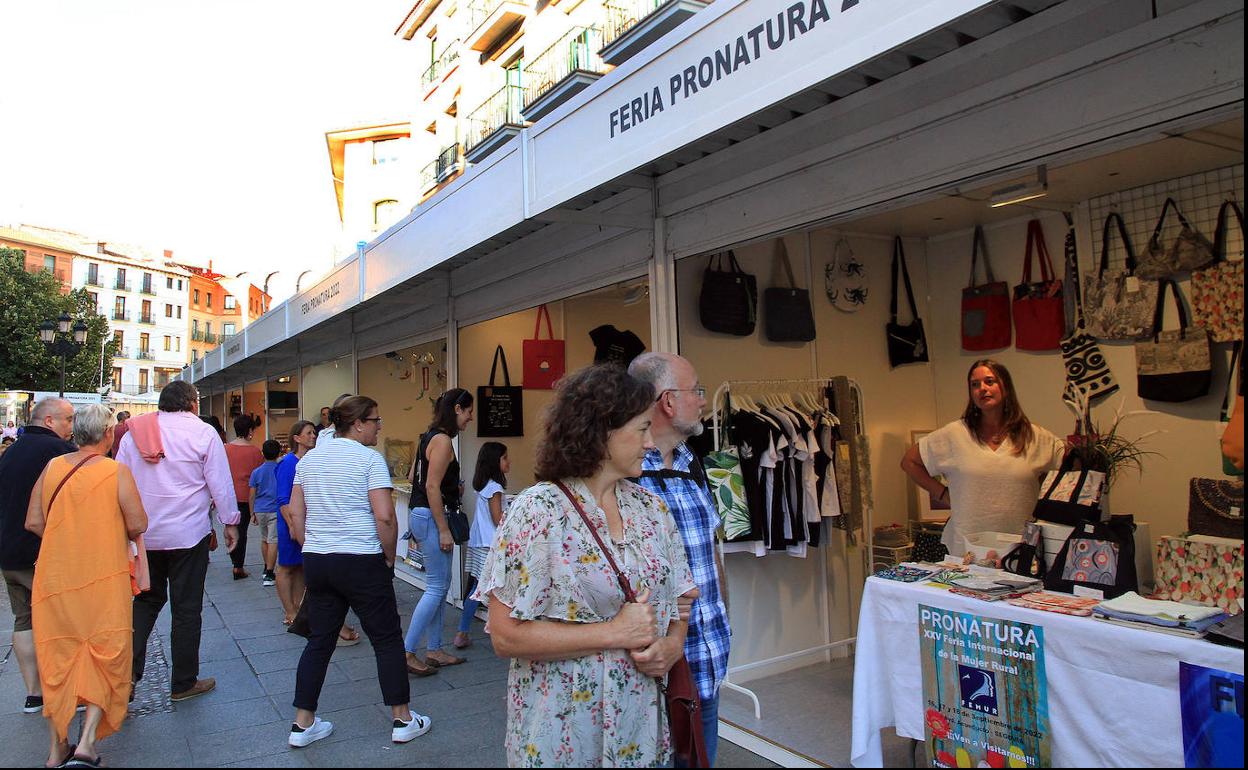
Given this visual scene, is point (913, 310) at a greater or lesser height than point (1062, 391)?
greater

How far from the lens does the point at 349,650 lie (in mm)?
5621

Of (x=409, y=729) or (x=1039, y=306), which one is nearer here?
(x=409, y=729)

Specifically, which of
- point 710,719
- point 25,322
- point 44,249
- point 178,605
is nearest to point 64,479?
point 178,605

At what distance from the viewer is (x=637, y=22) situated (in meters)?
14.4

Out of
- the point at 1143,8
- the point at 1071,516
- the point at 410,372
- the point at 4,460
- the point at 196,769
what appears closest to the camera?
the point at 1143,8

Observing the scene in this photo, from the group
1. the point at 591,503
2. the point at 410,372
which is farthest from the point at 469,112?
the point at 591,503

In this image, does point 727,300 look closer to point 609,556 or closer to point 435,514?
point 435,514

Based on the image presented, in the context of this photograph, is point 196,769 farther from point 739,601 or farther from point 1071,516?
point 1071,516

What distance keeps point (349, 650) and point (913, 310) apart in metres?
4.87

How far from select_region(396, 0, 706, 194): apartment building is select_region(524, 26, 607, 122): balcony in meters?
0.02

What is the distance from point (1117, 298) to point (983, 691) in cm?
328

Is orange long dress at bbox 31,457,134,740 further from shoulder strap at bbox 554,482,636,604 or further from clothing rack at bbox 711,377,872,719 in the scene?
clothing rack at bbox 711,377,872,719

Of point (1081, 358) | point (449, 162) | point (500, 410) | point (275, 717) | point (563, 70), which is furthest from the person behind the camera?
point (449, 162)

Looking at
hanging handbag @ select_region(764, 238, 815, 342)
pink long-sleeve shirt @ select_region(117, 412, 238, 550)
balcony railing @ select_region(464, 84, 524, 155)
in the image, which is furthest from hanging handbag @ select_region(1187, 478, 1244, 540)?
balcony railing @ select_region(464, 84, 524, 155)
